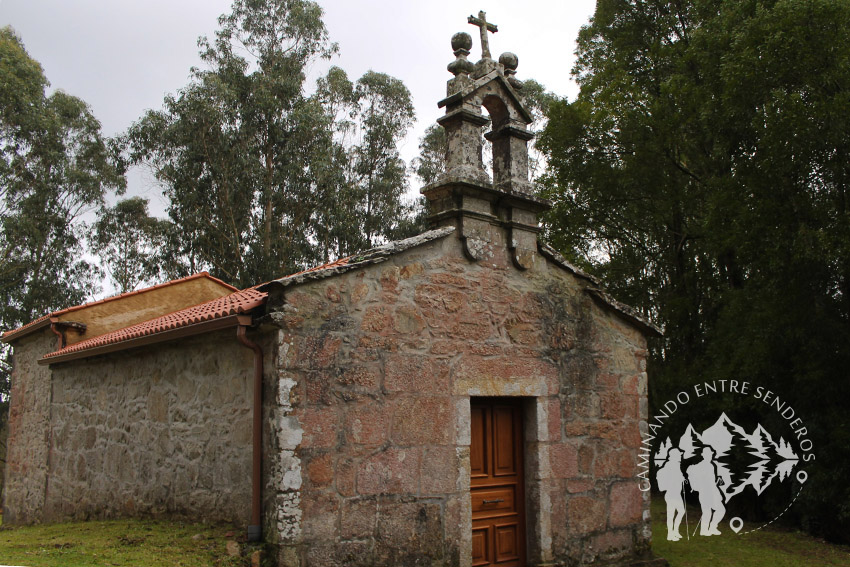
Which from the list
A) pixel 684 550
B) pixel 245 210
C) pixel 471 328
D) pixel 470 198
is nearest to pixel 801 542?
pixel 684 550

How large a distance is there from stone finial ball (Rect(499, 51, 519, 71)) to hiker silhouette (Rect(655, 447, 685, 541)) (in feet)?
22.1

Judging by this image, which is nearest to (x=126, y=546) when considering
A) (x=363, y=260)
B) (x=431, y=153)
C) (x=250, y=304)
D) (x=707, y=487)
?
(x=250, y=304)

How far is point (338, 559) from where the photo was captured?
5.46m

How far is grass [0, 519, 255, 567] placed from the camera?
5133mm

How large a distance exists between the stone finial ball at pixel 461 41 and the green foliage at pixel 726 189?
4716 mm

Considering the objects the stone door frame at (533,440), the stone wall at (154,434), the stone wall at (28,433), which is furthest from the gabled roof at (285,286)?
the stone wall at (28,433)

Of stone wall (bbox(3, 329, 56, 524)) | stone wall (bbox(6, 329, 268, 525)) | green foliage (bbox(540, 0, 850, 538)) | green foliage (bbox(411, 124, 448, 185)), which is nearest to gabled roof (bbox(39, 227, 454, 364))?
stone wall (bbox(6, 329, 268, 525))

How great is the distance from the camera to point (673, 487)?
458 inches

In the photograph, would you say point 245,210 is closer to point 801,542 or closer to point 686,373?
point 686,373

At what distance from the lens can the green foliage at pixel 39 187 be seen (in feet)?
74.0

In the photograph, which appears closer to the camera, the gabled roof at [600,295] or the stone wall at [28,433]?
the gabled roof at [600,295]

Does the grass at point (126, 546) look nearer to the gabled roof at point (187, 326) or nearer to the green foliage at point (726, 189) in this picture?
the gabled roof at point (187, 326)

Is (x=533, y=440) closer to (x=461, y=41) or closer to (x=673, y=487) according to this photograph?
(x=461, y=41)

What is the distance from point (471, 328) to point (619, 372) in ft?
7.41
